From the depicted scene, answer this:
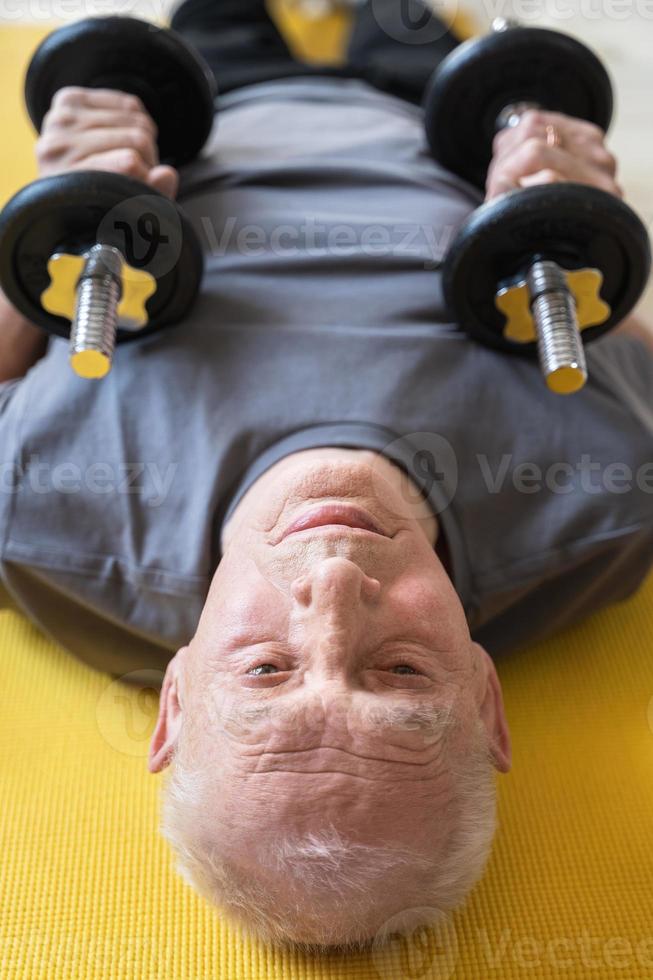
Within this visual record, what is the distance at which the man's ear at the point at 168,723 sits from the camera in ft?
2.24

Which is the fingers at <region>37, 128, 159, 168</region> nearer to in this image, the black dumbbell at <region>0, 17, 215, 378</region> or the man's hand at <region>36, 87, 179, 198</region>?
the man's hand at <region>36, 87, 179, 198</region>

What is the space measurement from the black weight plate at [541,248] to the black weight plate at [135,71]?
397 millimetres

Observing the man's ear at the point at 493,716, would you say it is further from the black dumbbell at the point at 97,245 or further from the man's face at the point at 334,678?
the black dumbbell at the point at 97,245

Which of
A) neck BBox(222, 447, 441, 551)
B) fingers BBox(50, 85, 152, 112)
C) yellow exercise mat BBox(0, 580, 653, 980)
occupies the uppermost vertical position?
fingers BBox(50, 85, 152, 112)

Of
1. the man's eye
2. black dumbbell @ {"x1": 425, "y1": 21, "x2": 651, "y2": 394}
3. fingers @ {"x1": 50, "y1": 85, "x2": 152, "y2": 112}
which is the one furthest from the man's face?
fingers @ {"x1": 50, "y1": 85, "x2": 152, "y2": 112}

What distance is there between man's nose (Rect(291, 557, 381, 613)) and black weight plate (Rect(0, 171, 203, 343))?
0.36m

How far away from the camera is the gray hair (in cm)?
55

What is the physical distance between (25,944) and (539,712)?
509mm

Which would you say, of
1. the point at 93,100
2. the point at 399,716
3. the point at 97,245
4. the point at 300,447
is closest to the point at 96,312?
the point at 97,245

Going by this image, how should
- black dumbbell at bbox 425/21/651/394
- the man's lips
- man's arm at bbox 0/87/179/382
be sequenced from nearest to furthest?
1. the man's lips
2. black dumbbell at bbox 425/21/651/394
3. man's arm at bbox 0/87/179/382

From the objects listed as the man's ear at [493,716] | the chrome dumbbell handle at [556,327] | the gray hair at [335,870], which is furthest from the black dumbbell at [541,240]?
the gray hair at [335,870]

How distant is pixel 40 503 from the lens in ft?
2.68

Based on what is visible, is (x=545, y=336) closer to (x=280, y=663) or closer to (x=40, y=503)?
(x=280, y=663)

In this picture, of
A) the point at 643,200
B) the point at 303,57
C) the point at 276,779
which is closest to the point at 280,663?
the point at 276,779
